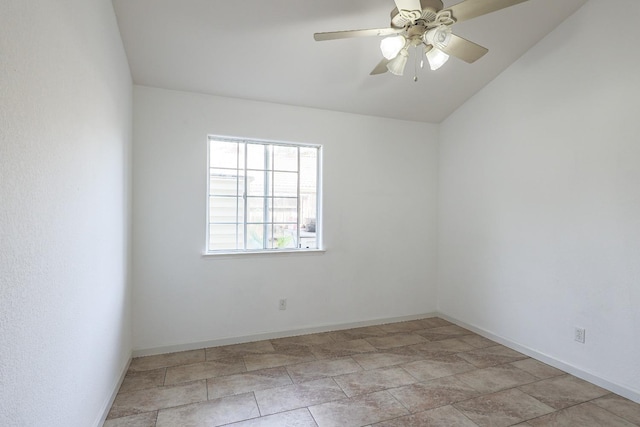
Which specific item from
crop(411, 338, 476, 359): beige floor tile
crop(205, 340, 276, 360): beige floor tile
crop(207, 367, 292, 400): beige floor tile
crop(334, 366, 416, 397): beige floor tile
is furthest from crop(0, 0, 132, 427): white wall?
crop(411, 338, 476, 359): beige floor tile

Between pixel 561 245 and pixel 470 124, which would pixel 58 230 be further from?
pixel 470 124

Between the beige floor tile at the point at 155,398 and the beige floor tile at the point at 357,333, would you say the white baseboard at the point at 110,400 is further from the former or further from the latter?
the beige floor tile at the point at 357,333

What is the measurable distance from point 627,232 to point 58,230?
138 inches

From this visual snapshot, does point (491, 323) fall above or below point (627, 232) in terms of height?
below

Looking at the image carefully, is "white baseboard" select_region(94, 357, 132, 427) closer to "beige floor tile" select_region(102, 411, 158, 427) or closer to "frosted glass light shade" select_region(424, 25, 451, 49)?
"beige floor tile" select_region(102, 411, 158, 427)

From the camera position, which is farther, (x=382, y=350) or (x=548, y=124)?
(x=382, y=350)

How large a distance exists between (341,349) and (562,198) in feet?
7.90

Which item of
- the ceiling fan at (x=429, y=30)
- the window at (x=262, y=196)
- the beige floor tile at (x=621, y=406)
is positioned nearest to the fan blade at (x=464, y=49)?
the ceiling fan at (x=429, y=30)

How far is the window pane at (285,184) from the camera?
11.8ft

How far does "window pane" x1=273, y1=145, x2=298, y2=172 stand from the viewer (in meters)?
3.60

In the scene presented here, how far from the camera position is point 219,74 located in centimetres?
295

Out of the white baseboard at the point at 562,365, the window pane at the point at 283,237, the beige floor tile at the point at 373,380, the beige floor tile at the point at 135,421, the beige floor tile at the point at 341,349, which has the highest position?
the window pane at the point at 283,237

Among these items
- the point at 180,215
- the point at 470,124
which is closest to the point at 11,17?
the point at 180,215

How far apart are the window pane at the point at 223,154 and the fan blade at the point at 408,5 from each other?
2.17m
